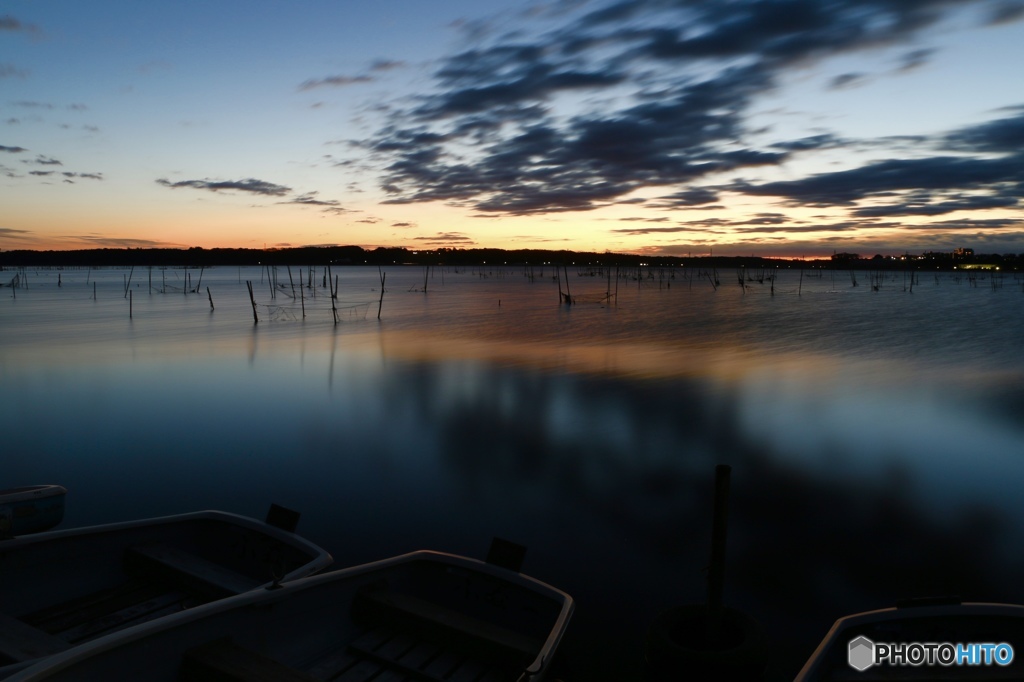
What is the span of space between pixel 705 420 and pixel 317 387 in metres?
9.79

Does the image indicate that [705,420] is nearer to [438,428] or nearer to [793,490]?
[793,490]

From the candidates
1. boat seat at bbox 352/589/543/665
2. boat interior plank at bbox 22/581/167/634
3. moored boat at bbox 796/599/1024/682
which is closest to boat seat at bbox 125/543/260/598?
boat interior plank at bbox 22/581/167/634

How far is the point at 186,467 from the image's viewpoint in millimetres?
9859

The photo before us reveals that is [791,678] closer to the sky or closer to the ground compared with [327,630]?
closer to the ground

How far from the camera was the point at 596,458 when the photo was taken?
1036cm

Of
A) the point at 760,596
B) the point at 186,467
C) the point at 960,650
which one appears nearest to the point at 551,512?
the point at 760,596

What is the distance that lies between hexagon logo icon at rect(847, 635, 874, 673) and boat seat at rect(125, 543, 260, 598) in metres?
4.37

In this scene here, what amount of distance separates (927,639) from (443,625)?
10.6 ft

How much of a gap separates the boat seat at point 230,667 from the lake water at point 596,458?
2288mm

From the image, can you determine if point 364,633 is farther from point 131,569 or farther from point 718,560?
point 718,560

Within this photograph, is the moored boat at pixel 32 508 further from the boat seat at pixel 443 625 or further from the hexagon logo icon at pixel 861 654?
the hexagon logo icon at pixel 861 654

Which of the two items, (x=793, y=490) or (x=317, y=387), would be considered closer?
(x=793, y=490)

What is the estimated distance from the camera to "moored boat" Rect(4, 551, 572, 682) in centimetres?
360

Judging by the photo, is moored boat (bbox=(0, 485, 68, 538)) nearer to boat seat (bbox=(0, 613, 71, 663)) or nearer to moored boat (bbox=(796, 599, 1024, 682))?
boat seat (bbox=(0, 613, 71, 663))
